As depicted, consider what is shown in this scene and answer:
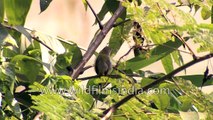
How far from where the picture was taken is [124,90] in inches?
28.0

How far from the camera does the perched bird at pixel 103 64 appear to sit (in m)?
0.79

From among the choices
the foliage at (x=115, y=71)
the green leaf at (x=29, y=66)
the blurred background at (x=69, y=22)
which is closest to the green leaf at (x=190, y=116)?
the foliage at (x=115, y=71)

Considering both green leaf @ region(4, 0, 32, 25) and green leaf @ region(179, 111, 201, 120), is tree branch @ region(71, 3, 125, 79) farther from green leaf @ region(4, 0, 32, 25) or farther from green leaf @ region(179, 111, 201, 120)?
green leaf @ region(179, 111, 201, 120)

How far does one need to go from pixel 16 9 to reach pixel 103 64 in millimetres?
161

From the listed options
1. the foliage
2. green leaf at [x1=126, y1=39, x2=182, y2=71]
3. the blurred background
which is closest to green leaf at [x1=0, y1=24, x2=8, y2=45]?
the foliage

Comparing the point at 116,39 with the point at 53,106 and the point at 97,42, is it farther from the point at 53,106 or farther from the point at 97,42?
the point at 53,106

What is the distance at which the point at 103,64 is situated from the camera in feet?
2.64

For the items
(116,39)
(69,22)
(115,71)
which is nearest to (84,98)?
(115,71)

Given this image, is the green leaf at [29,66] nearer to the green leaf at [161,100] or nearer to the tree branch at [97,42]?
the tree branch at [97,42]

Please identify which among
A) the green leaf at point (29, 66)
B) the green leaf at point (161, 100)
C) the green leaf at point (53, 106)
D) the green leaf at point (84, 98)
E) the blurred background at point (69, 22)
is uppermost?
the green leaf at point (53, 106)

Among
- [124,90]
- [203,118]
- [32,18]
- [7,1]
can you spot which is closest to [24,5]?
[7,1]

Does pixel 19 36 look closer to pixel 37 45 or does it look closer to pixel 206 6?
pixel 37 45

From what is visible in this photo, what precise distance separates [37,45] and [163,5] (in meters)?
0.33

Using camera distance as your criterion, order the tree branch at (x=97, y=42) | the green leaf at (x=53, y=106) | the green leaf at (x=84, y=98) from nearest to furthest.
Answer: the green leaf at (x=53, y=106) → the green leaf at (x=84, y=98) → the tree branch at (x=97, y=42)
